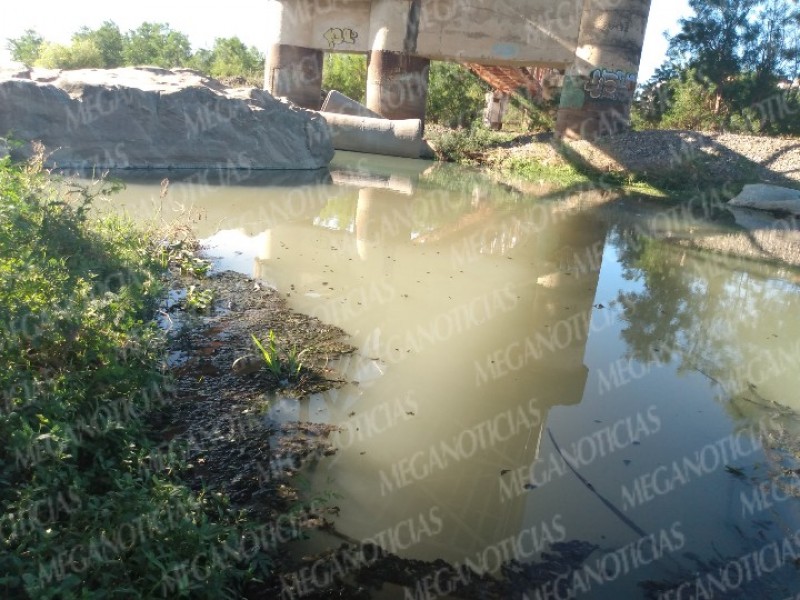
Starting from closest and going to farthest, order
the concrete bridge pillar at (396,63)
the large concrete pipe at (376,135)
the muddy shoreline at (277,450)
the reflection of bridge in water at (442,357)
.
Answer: the muddy shoreline at (277,450), the reflection of bridge in water at (442,357), the large concrete pipe at (376,135), the concrete bridge pillar at (396,63)

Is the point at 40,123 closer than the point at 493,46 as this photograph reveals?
Yes

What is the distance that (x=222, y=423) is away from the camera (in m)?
3.43

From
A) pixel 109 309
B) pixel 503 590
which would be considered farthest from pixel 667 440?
pixel 109 309

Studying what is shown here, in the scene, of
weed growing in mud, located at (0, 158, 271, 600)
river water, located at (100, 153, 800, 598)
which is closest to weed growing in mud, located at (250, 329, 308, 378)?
river water, located at (100, 153, 800, 598)

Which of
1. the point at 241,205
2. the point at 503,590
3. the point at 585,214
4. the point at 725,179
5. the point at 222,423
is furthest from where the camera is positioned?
the point at 725,179

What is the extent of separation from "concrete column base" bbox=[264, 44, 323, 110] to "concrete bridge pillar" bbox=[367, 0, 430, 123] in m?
2.21

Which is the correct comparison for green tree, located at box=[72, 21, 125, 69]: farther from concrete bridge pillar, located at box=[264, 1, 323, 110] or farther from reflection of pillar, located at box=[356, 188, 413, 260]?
reflection of pillar, located at box=[356, 188, 413, 260]

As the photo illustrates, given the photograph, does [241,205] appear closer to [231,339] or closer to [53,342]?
[231,339]

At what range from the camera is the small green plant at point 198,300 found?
4980 millimetres

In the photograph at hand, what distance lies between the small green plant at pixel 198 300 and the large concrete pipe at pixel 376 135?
46.7ft

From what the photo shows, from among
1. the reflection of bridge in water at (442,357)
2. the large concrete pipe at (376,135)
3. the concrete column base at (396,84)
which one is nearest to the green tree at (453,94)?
the concrete column base at (396,84)

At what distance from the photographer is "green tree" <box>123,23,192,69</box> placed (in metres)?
34.0

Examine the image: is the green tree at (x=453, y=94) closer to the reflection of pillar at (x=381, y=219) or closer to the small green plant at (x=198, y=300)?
the reflection of pillar at (x=381, y=219)

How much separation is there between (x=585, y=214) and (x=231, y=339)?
884cm
